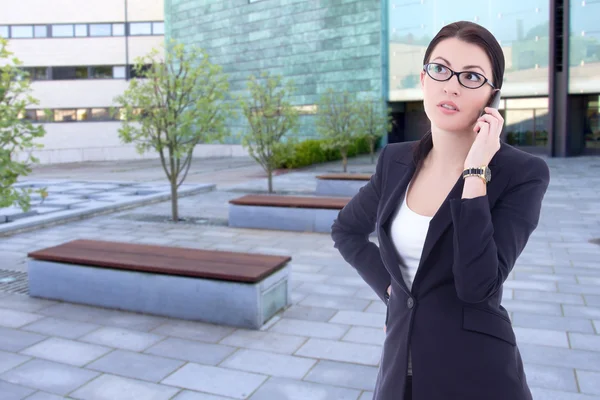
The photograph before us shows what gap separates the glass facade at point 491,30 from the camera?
27.7 meters

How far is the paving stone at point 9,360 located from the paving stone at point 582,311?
514 centimetres

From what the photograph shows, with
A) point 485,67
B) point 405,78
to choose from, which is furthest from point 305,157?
point 485,67

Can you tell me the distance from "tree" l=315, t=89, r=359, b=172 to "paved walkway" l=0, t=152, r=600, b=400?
14177 millimetres

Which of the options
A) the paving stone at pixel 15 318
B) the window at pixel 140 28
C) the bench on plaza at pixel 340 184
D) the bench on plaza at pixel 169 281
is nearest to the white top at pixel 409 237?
the bench on plaza at pixel 169 281

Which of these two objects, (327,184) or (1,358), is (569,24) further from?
(1,358)

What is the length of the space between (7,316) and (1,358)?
1310 millimetres

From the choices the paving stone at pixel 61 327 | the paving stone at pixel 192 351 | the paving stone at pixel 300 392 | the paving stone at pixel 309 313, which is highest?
the paving stone at pixel 309 313

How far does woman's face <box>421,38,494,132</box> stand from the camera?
6.01ft

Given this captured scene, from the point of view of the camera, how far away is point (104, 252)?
7.06 metres

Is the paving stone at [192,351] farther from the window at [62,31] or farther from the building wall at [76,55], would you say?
the window at [62,31]

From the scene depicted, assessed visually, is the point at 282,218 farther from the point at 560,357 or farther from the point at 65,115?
the point at 65,115

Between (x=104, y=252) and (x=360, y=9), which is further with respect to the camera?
(x=360, y=9)

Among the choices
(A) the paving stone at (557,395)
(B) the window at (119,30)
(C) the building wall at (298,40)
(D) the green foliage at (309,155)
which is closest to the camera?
(A) the paving stone at (557,395)

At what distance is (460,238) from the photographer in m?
1.68
